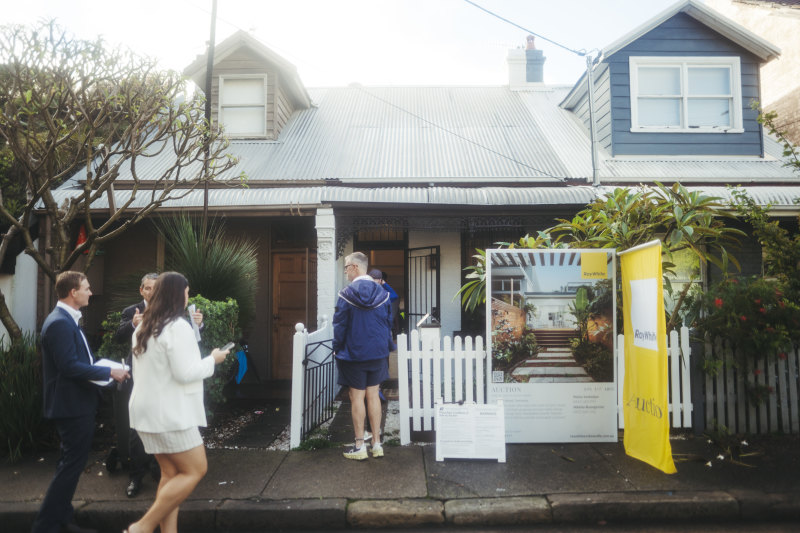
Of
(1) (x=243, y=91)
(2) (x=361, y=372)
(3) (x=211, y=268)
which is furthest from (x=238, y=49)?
(2) (x=361, y=372)

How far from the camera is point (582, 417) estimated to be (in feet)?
15.7

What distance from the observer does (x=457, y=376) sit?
489cm

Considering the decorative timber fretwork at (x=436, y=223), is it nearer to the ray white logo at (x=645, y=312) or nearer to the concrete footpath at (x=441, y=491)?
the ray white logo at (x=645, y=312)

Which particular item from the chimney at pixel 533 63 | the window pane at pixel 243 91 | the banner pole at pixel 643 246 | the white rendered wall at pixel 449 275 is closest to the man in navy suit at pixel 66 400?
the banner pole at pixel 643 246

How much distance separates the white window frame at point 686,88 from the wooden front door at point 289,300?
258 inches

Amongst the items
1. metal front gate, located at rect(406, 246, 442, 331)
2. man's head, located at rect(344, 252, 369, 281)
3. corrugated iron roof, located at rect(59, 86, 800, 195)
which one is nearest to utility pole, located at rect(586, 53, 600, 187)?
corrugated iron roof, located at rect(59, 86, 800, 195)

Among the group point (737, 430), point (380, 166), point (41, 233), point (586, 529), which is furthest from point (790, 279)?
point (41, 233)

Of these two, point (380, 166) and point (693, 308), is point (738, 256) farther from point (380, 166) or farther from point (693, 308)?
point (380, 166)

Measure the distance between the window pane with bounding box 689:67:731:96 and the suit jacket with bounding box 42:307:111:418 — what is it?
10.1 metres

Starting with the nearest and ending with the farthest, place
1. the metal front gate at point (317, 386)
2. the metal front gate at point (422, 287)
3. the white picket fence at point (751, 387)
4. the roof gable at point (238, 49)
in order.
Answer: the white picket fence at point (751, 387), the metal front gate at point (317, 386), the metal front gate at point (422, 287), the roof gable at point (238, 49)

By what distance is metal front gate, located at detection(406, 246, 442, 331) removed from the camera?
811 centimetres

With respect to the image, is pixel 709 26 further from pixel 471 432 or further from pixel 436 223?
pixel 471 432

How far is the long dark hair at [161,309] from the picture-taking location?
2801 mm

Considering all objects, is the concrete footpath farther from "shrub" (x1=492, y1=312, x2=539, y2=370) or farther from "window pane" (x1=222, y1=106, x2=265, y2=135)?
"window pane" (x1=222, y1=106, x2=265, y2=135)
